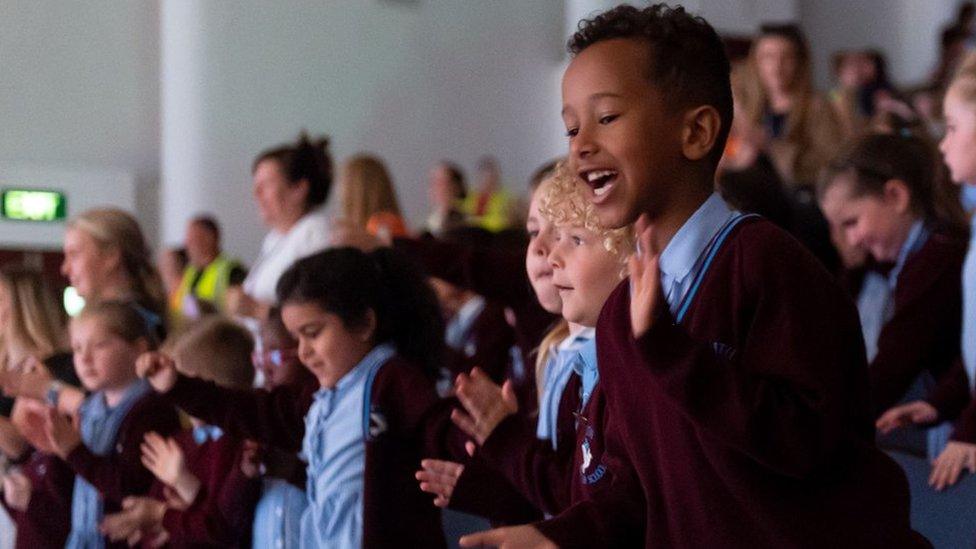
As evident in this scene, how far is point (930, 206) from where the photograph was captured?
4023 mm

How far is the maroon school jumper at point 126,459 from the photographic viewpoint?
4.23 meters

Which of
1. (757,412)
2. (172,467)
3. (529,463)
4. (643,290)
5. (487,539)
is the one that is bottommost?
(172,467)

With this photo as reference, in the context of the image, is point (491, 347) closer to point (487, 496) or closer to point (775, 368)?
point (487, 496)

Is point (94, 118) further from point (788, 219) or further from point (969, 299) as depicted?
point (969, 299)

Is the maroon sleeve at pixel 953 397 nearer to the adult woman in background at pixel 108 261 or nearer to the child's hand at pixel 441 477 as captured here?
the child's hand at pixel 441 477

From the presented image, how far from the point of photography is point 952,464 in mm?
3117

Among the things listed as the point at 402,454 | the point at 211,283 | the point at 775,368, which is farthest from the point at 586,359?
the point at 211,283

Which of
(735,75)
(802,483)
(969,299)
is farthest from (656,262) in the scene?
(735,75)

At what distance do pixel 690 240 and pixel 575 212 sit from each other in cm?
71

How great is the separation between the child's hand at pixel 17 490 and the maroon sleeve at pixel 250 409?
1.26m

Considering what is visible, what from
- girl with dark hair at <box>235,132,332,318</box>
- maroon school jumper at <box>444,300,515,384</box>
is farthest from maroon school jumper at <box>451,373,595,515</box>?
girl with dark hair at <box>235,132,332,318</box>

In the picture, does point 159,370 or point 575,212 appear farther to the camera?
point 159,370

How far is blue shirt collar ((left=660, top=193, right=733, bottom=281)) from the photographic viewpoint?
6.47 feet

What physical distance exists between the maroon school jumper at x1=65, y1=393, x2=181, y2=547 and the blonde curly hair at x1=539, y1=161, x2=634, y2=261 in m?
1.92
